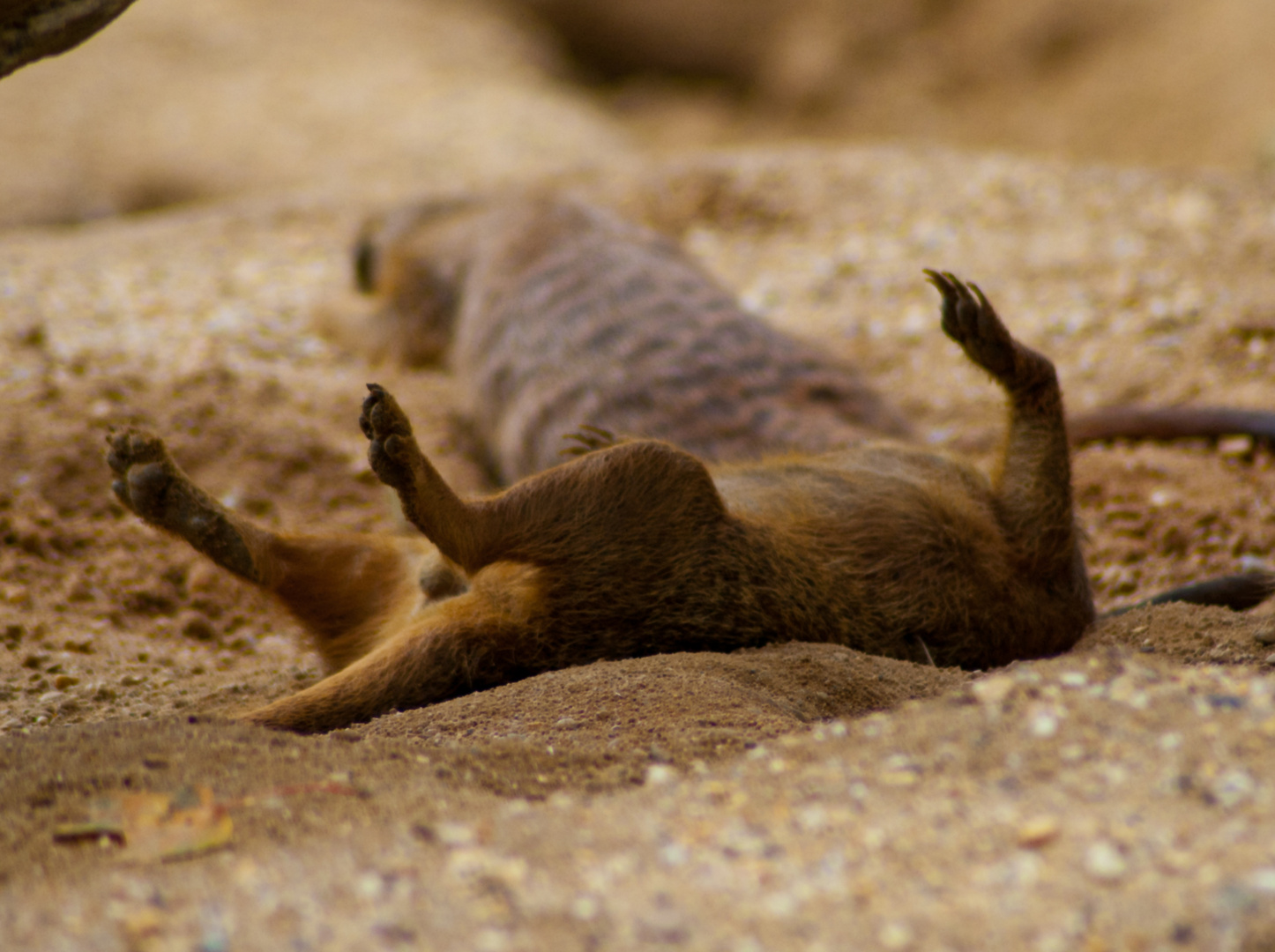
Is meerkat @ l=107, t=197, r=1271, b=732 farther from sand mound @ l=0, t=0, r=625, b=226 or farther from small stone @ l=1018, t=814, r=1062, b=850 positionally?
sand mound @ l=0, t=0, r=625, b=226

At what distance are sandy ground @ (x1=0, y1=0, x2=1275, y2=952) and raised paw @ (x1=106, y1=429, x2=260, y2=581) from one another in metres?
0.33

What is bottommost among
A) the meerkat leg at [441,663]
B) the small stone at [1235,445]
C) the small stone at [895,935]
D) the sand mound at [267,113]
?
the meerkat leg at [441,663]

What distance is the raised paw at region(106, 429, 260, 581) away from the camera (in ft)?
7.48

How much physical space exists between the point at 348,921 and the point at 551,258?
10.4 ft

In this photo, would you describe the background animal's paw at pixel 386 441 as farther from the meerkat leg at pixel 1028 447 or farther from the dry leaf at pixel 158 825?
the meerkat leg at pixel 1028 447

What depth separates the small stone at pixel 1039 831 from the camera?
3.77ft

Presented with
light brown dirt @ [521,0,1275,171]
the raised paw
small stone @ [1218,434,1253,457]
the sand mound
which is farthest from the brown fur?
light brown dirt @ [521,0,1275,171]

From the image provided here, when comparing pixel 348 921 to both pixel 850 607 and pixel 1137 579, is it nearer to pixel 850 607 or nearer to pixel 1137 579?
pixel 850 607

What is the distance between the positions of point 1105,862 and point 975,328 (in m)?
1.69

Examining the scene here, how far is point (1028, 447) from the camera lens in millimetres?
2752

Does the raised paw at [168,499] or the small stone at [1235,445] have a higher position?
the raised paw at [168,499]

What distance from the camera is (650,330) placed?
3521 mm

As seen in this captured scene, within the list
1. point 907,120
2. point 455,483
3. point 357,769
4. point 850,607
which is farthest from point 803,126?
point 357,769

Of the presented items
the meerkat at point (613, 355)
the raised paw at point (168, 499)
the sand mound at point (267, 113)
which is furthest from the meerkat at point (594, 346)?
the sand mound at point (267, 113)
